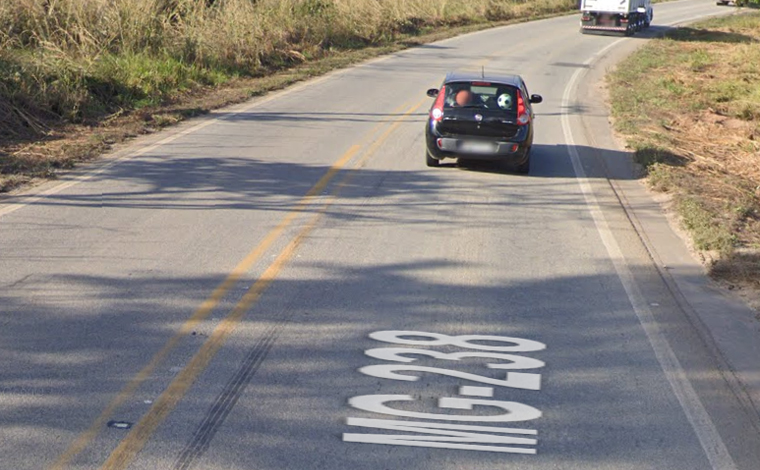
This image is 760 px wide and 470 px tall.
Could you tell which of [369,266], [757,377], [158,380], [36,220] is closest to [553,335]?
[757,377]

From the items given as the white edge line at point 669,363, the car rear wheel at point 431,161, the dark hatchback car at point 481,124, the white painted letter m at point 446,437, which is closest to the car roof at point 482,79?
the dark hatchback car at point 481,124

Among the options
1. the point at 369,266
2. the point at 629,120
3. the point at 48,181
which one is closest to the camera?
the point at 369,266

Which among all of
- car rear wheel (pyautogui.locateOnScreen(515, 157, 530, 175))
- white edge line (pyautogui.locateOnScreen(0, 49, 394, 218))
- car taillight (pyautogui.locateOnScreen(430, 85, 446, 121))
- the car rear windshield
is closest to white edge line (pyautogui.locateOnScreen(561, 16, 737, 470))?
car rear wheel (pyautogui.locateOnScreen(515, 157, 530, 175))

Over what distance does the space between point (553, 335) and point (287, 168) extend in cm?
686

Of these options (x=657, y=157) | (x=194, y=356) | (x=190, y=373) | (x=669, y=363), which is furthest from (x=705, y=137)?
(x=190, y=373)

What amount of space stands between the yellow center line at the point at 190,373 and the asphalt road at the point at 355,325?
0.02m

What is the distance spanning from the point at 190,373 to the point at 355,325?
5.18 feet

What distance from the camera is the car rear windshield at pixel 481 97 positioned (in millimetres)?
13875

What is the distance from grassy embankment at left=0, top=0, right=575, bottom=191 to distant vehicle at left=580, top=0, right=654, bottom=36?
12256 mm

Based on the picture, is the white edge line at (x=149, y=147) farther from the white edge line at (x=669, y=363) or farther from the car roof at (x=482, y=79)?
the white edge line at (x=669, y=363)

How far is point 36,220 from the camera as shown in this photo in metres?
10.3

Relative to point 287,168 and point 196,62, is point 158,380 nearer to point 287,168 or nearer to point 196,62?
point 287,168

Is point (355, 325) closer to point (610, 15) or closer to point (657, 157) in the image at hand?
point (657, 157)

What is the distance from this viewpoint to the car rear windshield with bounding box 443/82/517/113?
13875 millimetres
